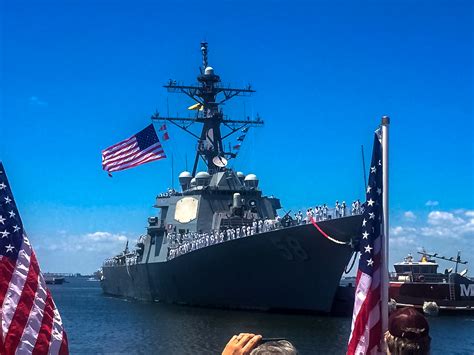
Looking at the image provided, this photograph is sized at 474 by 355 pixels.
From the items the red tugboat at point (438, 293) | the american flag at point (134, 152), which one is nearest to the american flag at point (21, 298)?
the american flag at point (134, 152)

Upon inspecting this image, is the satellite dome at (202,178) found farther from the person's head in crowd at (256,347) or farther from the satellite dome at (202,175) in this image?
the person's head in crowd at (256,347)

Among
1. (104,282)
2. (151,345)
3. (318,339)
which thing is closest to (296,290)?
(318,339)

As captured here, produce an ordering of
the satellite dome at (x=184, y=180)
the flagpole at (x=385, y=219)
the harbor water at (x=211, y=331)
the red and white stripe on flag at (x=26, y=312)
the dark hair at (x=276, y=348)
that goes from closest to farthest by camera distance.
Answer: the dark hair at (x=276, y=348)
the red and white stripe on flag at (x=26, y=312)
the flagpole at (x=385, y=219)
the harbor water at (x=211, y=331)
the satellite dome at (x=184, y=180)

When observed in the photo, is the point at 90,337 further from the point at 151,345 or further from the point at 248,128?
the point at 248,128

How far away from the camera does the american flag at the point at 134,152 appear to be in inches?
957

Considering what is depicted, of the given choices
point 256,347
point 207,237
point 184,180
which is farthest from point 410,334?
point 184,180

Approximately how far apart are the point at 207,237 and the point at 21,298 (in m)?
26.4

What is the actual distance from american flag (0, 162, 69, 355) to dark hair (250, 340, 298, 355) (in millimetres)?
2395

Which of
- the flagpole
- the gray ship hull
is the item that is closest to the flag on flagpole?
the gray ship hull

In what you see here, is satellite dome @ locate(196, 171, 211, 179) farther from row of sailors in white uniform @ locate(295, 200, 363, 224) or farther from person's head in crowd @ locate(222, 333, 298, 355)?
person's head in crowd @ locate(222, 333, 298, 355)

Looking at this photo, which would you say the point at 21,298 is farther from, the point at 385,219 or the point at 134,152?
the point at 134,152

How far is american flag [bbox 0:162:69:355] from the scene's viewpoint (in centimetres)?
472

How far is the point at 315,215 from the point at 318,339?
582 centimetres

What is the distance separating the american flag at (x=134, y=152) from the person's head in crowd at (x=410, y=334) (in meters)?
21.3
